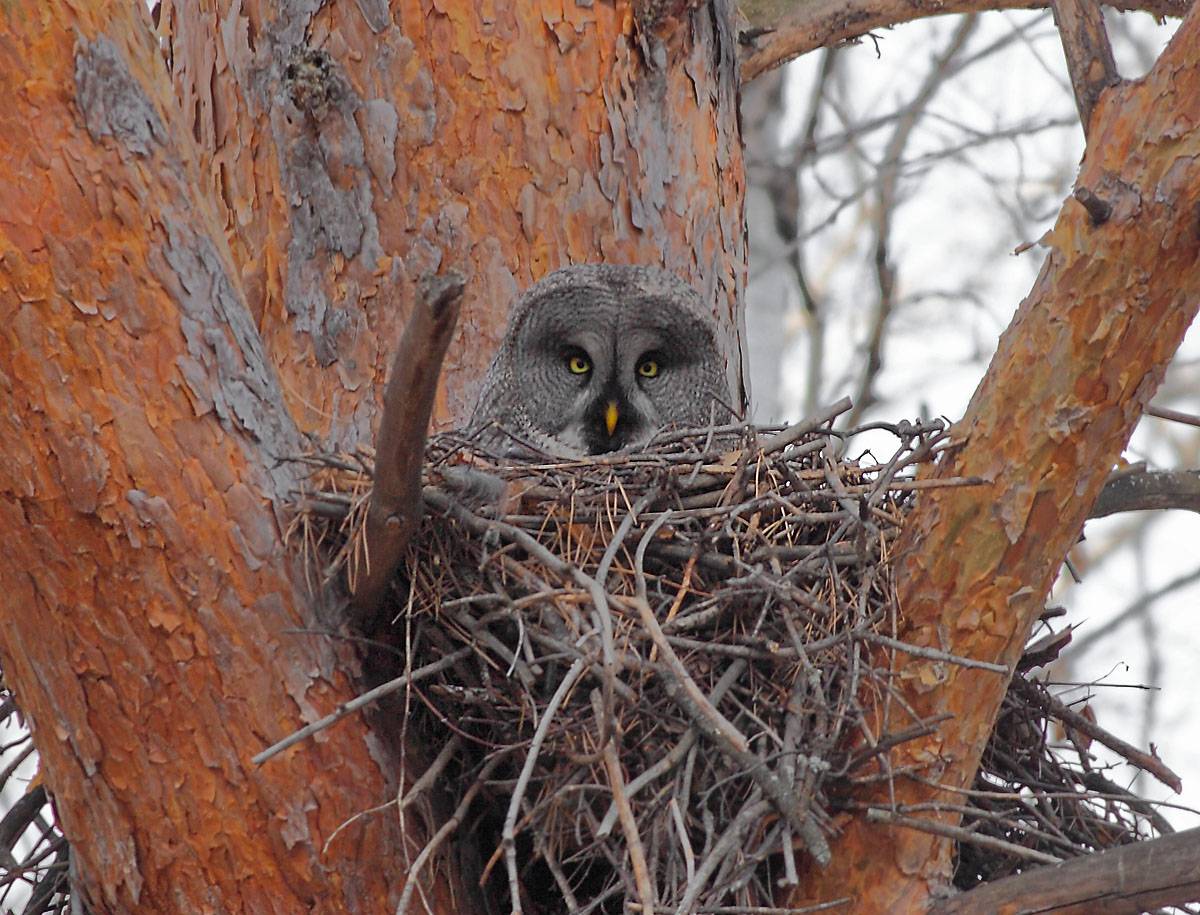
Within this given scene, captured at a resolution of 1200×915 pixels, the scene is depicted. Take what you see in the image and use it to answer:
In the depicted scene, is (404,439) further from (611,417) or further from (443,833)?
(611,417)

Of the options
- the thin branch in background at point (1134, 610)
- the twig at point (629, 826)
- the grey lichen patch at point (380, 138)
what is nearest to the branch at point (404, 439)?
the twig at point (629, 826)

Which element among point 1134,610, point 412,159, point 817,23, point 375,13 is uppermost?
point 375,13

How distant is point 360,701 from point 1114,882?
123 centimetres

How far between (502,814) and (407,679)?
411 millimetres

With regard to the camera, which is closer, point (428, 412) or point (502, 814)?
point (428, 412)

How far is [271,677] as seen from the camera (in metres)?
2.54

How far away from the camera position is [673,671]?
228 centimetres

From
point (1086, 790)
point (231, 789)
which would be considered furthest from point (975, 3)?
point (231, 789)

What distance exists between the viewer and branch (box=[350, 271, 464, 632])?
6.66 feet

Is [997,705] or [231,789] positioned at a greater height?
[231,789]

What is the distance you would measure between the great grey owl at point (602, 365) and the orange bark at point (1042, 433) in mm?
1570

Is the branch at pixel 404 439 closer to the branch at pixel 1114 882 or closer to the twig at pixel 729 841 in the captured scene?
the twig at pixel 729 841

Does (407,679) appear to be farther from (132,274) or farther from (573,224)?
(573,224)

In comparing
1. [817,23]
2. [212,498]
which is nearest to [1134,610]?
[817,23]
